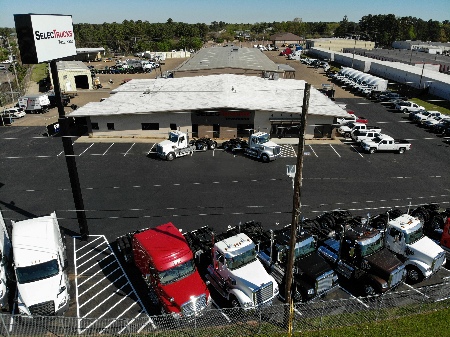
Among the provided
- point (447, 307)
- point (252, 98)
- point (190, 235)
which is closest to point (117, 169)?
point (190, 235)

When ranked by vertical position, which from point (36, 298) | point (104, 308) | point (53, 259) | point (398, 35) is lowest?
point (104, 308)

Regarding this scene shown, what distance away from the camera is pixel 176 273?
49.6ft

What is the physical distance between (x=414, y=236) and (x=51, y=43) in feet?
72.0

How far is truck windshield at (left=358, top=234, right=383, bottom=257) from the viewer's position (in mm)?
16562

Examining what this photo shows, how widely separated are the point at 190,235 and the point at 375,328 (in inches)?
405

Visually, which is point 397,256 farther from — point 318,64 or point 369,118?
point 318,64

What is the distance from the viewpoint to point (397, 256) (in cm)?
1764

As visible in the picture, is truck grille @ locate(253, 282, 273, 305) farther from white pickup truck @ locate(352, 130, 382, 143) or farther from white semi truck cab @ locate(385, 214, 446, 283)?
white pickup truck @ locate(352, 130, 382, 143)

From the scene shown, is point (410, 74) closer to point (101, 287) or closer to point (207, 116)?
point (207, 116)

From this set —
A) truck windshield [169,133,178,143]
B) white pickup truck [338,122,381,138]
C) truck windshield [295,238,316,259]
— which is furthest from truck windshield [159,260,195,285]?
white pickup truck [338,122,381,138]

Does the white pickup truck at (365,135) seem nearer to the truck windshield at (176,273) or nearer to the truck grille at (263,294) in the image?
the truck grille at (263,294)

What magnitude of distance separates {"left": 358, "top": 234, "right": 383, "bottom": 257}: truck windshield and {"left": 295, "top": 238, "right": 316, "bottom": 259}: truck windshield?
2353mm

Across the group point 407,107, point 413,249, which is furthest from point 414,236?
point 407,107

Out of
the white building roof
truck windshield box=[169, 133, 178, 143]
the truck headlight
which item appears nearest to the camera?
the truck headlight
